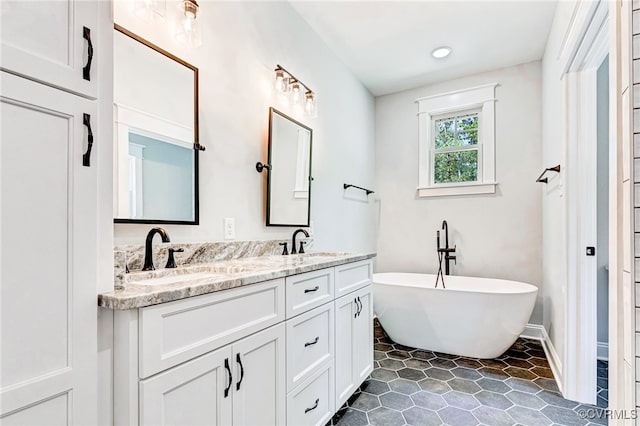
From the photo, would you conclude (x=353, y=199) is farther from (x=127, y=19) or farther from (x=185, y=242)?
(x=127, y=19)

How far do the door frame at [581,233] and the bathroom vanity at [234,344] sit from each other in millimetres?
1352

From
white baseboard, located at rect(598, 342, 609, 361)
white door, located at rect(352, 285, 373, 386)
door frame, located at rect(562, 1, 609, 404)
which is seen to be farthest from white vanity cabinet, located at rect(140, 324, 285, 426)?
white baseboard, located at rect(598, 342, 609, 361)

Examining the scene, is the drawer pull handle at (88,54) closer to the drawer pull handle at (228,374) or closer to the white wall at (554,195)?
the drawer pull handle at (228,374)

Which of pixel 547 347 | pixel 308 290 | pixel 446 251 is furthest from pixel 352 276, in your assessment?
pixel 547 347

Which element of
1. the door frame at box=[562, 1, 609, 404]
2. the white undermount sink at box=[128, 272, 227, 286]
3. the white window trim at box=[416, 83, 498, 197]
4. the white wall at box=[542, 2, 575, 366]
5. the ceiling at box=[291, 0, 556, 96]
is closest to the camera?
the white undermount sink at box=[128, 272, 227, 286]

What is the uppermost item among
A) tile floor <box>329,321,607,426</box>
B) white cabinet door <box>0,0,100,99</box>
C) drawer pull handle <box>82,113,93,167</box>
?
white cabinet door <box>0,0,100,99</box>

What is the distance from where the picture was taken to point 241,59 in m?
2.04

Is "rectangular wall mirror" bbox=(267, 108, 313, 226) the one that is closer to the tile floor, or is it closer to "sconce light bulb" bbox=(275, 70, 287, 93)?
"sconce light bulb" bbox=(275, 70, 287, 93)

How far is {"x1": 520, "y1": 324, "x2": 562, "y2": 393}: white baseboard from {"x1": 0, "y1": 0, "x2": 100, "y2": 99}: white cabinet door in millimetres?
2973

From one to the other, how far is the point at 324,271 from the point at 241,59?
4.40 feet

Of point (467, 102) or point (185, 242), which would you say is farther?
point (467, 102)

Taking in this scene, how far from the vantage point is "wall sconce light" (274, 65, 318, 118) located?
7.58 ft

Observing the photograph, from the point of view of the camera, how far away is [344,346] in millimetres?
1980

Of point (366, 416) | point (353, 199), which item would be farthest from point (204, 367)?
point (353, 199)
